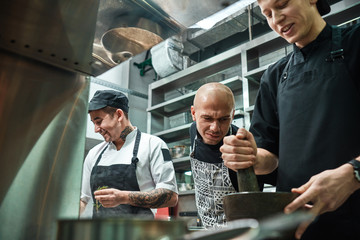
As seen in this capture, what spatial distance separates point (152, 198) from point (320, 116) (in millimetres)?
1187

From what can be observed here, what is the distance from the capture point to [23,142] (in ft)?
2.85

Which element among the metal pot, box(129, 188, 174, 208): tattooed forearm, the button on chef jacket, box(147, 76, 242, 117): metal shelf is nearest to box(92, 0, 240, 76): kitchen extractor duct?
the button on chef jacket

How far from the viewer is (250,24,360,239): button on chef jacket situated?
0.89 meters

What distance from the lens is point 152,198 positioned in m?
1.87

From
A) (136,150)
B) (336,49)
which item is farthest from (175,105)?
(336,49)

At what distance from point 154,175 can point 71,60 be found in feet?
3.90

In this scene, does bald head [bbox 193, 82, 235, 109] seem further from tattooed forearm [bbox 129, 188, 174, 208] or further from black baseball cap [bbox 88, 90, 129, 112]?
black baseball cap [bbox 88, 90, 129, 112]

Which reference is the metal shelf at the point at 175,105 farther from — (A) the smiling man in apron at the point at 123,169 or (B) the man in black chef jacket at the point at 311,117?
(B) the man in black chef jacket at the point at 311,117

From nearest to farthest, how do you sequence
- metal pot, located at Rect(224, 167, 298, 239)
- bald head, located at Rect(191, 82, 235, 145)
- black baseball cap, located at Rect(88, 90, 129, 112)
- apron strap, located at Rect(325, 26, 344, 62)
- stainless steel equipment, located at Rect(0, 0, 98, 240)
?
metal pot, located at Rect(224, 167, 298, 239) → stainless steel equipment, located at Rect(0, 0, 98, 240) → apron strap, located at Rect(325, 26, 344, 62) → bald head, located at Rect(191, 82, 235, 145) → black baseball cap, located at Rect(88, 90, 129, 112)

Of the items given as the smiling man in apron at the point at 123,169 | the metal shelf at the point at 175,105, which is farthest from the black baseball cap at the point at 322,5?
the metal shelf at the point at 175,105

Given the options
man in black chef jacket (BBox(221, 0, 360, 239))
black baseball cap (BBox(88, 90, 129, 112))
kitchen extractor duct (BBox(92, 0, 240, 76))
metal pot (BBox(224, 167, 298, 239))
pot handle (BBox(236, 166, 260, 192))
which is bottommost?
metal pot (BBox(224, 167, 298, 239))

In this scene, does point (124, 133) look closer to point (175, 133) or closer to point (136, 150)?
point (136, 150)

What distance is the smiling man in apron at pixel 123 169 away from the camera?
6.08 ft

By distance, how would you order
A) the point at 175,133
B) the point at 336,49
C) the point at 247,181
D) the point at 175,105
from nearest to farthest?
the point at 247,181 < the point at 336,49 < the point at 175,133 < the point at 175,105
